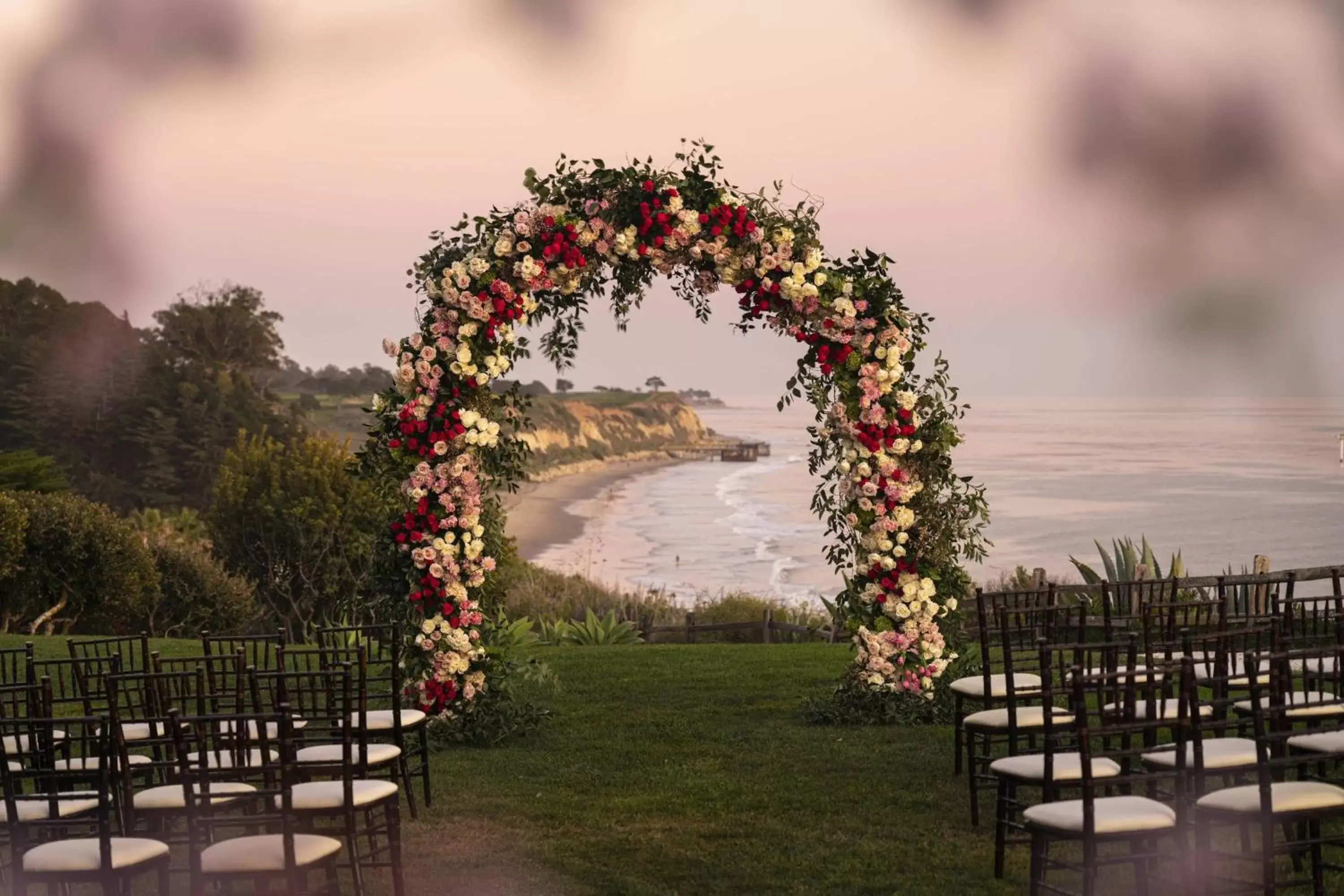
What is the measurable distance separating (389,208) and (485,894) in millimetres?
23496

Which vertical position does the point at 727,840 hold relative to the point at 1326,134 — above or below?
below

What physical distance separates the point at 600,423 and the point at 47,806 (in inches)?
2770

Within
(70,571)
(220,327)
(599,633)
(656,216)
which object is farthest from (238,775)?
(220,327)

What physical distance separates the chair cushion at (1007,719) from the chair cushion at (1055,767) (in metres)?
0.73

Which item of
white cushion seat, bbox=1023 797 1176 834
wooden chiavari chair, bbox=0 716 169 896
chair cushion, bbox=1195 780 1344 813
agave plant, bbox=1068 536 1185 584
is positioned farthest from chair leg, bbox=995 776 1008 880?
agave plant, bbox=1068 536 1185 584

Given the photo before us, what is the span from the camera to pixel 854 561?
9.25 metres

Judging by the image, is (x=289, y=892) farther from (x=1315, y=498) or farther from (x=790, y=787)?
(x=1315, y=498)

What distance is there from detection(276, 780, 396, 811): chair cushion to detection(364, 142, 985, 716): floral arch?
343 cm

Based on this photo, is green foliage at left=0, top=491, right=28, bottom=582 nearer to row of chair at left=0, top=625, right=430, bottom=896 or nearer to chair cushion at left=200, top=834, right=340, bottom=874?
row of chair at left=0, top=625, right=430, bottom=896

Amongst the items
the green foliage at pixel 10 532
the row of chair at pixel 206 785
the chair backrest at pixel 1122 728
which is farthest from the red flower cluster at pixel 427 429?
the green foliage at pixel 10 532

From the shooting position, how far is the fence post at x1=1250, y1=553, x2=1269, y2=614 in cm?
1051

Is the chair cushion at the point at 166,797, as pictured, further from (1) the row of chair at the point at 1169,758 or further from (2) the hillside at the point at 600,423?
(2) the hillside at the point at 600,423

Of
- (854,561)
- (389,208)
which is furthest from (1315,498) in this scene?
(854,561)

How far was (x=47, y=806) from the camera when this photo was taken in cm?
496
